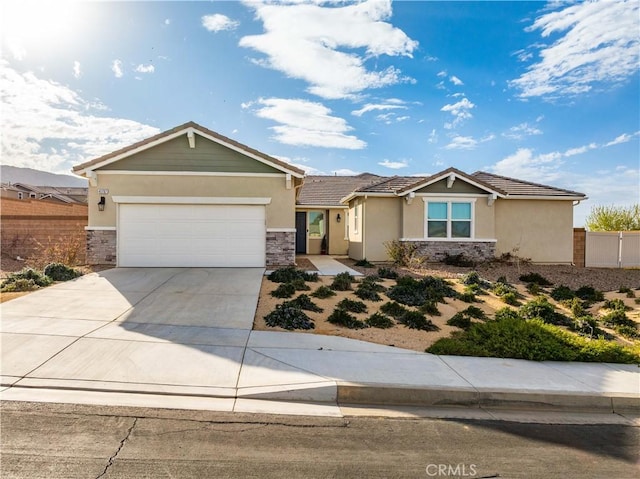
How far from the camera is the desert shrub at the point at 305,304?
8516mm

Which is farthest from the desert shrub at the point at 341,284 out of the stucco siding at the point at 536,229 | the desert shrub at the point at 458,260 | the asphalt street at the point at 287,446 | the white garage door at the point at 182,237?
the stucco siding at the point at 536,229

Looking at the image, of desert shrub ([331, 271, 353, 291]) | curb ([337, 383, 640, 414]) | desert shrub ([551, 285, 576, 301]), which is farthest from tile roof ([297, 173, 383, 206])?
curb ([337, 383, 640, 414])

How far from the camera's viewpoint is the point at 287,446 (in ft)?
11.9

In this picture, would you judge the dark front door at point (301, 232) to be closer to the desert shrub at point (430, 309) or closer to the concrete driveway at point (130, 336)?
the concrete driveway at point (130, 336)

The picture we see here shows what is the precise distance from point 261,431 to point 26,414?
241 cm

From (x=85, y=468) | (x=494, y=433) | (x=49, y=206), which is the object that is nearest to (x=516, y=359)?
(x=494, y=433)

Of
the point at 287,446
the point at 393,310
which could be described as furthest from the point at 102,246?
the point at 287,446

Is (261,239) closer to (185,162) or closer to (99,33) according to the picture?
(185,162)

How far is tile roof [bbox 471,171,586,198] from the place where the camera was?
660 inches

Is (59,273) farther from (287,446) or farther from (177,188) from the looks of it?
(287,446)

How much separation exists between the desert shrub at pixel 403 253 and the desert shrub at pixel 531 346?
301 inches

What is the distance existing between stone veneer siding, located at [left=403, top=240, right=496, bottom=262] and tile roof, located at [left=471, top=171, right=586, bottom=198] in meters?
2.54

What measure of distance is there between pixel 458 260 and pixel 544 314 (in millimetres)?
7016

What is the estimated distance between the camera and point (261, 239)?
13617 mm
